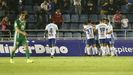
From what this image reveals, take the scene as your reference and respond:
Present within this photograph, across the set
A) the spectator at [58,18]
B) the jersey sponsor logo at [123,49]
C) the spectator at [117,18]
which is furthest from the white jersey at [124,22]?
the spectator at [58,18]

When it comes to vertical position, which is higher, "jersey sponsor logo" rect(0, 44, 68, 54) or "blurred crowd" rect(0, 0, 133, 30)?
"blurred crowd" rect(0, 0, 133, 30)

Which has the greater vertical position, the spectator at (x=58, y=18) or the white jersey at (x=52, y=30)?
the spectator at (x=58, y=18)

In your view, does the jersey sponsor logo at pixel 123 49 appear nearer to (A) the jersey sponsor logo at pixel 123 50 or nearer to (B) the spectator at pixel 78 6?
(A) the jersey sponsor logo at pixel 123 50

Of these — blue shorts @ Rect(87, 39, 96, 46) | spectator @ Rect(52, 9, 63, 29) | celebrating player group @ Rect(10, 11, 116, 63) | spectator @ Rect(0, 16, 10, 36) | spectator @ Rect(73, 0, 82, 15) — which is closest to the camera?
celebrating player group @ Rect(10, 11, 116, 63)

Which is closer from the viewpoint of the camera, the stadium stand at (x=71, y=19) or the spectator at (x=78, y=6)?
the stadium stand at (x=71, y=19)

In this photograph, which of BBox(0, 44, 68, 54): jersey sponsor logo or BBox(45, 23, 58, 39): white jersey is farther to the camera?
BBox(0, 44, 68, 54): jersey sponsor logo

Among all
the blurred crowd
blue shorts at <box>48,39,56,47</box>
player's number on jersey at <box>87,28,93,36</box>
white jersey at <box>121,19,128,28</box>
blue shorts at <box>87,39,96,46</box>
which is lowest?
blue shorts at <box>87,39,96,46</box>

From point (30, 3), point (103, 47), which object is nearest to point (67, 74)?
point (103, 47)

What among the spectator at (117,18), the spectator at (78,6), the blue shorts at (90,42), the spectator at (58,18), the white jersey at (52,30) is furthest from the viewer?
the spectator at (78,6)

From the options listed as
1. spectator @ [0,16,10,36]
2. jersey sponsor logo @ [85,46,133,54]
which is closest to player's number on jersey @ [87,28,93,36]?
jersey sponsor logo @ [85,46,133,54]

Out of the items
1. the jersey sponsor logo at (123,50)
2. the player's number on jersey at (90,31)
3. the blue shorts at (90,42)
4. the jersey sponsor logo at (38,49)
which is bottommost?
the jersey sponsor logo at (123,50)

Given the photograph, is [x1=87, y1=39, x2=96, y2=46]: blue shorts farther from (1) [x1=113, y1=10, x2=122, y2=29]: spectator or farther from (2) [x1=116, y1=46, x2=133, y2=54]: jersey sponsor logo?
(1) [x1=113, y1=10, x2=122, y2=29]: spectator

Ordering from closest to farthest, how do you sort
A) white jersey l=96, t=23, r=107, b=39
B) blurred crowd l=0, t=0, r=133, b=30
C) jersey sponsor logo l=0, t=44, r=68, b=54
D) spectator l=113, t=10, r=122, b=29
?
white jersey l=96, t=23, r=107, b=39 → jersey sponsor logo l=0, t=44, r=68, b=54 → spectator l=113, t=10, r=122, b=29 → blurred crowd l=0, t=0, r=133, b=30

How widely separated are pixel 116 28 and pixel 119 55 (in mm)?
2330
